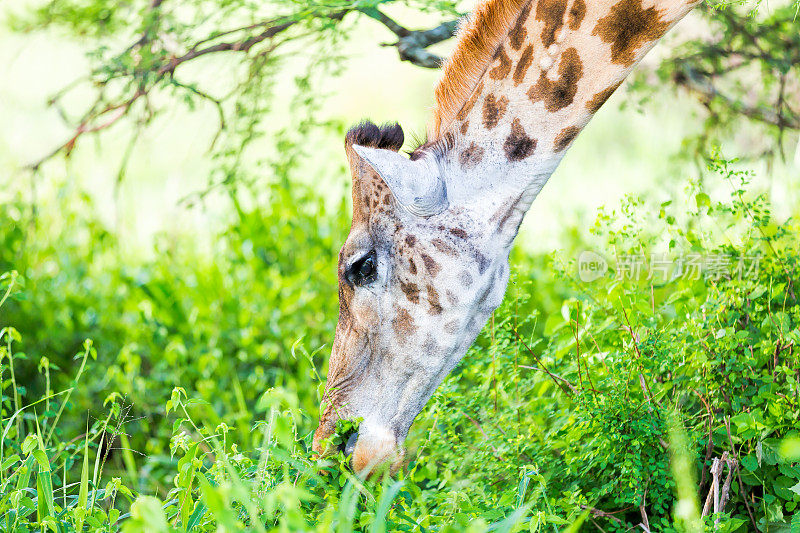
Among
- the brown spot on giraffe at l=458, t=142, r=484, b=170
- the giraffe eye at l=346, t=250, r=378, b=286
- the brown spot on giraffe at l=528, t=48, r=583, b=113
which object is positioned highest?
the brown spot on giraffe at l=528, t=48, r=583, b=113

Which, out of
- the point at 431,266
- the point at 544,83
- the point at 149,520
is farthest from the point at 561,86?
the point at 149,520

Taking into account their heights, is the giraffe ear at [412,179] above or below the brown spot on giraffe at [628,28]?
below

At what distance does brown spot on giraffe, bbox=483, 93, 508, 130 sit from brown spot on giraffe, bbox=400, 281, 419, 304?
0.60m

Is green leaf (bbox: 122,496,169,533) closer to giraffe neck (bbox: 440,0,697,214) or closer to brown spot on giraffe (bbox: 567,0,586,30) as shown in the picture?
giraffe neck (bbox: 440,0,697,214)

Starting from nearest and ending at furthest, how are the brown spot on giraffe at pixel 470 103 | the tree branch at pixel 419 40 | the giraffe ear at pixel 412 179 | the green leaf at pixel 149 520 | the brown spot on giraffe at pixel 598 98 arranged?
the green leaf at pixel 149 520 → the giraffe ear at pixel 412 179 → the brown spot on giraffe at pixel 598 98 → the brown spot on giraffe at pixel 470 103 → the tree branch at pixel 419 40

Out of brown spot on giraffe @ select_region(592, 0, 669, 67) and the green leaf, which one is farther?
brown spot on giraffe @ select_region(592, 0, 669, 67)

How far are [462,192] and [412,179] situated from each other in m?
0.22

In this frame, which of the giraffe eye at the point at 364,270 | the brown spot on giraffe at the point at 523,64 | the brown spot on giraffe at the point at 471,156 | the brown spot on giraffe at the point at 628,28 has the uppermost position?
the brown spot on giraffe at the point at 628,28

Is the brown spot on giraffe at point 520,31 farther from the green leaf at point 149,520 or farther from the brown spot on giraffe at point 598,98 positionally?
the green leaf at point 149,520

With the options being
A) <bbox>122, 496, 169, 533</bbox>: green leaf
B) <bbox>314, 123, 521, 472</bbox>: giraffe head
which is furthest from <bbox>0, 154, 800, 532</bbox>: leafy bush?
<bbox>314, 123, 521, 472</bbox>: giraffe head

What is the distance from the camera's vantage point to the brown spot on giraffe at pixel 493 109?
8.59 ft

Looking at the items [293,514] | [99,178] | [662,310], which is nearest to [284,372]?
[662,310]

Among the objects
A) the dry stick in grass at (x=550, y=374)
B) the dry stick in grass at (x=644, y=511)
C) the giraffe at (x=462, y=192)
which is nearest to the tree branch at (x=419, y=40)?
the giraffe at (x=462, y=192)

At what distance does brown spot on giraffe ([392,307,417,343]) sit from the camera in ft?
8.77
